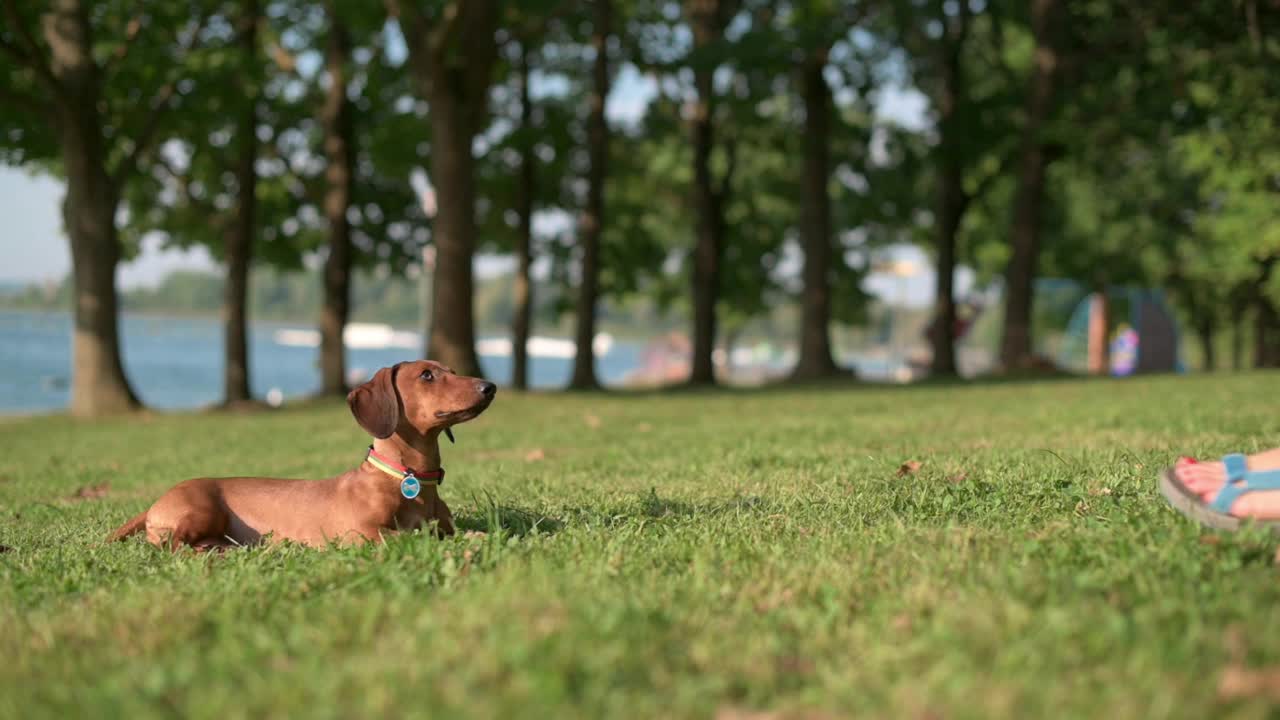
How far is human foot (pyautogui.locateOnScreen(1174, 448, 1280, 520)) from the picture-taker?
435 centimetres

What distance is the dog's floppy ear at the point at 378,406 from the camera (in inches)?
212

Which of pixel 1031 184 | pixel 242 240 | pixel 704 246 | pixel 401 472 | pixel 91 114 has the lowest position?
pixel 401 472

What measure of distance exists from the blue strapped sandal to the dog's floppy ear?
11.5 feet

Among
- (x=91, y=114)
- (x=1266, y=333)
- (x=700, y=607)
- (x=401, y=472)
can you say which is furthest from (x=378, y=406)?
(x=1266, y=333)

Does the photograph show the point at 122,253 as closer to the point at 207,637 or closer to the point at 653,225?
the point at 653,225

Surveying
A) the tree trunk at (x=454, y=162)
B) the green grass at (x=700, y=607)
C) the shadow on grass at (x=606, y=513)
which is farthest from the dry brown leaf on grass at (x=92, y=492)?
the tree trunk at (x=454, y=162)

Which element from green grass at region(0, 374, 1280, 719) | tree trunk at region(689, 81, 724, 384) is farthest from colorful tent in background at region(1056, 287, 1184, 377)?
green grass at region(0, 374, 1280, 719)

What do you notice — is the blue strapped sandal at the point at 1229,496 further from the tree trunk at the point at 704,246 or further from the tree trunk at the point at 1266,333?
the tree trunk at the point at 1266,333

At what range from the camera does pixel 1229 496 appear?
440 centimetres

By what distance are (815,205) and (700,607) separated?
23885mm

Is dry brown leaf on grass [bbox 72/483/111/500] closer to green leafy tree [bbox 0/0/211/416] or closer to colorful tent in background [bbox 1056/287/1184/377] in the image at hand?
green leafy tree [bbox 0/0/211/416]

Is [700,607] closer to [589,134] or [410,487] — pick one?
[410,487]

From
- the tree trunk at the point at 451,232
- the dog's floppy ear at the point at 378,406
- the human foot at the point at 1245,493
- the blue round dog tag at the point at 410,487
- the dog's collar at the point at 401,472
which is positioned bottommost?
the blue round dog tag at the point at 410,487

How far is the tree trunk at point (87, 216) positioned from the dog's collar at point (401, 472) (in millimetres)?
17451
